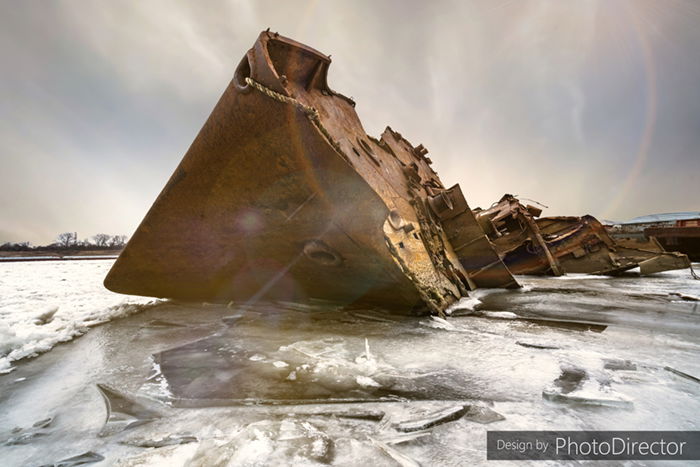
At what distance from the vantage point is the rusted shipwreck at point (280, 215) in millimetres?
2418

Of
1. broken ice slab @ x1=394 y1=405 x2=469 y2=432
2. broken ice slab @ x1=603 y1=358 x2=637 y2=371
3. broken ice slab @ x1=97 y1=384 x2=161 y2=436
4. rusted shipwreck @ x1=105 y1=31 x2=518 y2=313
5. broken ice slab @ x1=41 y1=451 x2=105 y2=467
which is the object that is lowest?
broken ice slab @ x1=97 y1=384 x2=161 y2=436

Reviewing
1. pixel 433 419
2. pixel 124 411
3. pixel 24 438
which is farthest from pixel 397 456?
pixel 24 438

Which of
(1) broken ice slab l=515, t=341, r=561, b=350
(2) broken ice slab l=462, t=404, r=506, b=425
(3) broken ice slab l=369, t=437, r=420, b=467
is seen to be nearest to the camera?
(3) broken ice slab l=369, t=437, r=420, b=467

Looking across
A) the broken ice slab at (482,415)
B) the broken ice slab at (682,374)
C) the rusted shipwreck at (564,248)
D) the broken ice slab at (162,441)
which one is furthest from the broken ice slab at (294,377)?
the rusted shipwreck at (564,248)

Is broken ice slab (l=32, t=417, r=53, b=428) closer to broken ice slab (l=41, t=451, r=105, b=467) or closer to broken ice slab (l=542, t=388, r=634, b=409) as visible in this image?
broken ice slab (l=41, t=451, r=105, b=467)

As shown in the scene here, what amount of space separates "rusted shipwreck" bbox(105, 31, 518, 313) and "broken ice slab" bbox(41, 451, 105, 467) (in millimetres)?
2041

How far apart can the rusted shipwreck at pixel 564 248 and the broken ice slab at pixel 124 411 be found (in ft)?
23.3

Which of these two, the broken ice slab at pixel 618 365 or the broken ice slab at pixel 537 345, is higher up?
the broken ice slab at pixel 618 365

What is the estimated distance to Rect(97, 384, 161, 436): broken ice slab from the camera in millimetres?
1109

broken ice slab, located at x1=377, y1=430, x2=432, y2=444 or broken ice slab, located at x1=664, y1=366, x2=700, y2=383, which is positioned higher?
broken ice slab, located at x1=664, y1=366, x2=700, y2=383

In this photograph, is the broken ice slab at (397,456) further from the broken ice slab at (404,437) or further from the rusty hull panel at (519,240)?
the rusty hull panel at (519,240)

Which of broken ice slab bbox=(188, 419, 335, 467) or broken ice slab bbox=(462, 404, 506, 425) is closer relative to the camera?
broken ice slab bbox=(188, 419, 335, 467)

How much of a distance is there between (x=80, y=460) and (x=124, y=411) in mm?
308

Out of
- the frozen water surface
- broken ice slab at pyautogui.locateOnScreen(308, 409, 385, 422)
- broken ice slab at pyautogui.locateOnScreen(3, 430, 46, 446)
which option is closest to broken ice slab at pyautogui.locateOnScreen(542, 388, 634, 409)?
the frozen water surface
